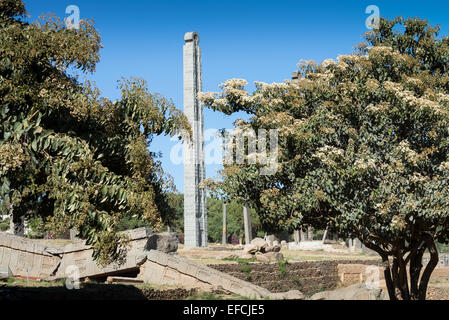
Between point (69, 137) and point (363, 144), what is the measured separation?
9718 millimetres

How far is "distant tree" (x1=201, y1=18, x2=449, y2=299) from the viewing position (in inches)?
575

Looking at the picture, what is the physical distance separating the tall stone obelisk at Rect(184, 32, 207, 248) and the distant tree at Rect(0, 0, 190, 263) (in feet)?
71.2

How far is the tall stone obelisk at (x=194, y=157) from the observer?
109 ft

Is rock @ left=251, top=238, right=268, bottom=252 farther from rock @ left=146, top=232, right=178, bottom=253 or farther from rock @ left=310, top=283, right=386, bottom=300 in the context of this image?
rock @ left=310, top=283, right=386, bottom=300

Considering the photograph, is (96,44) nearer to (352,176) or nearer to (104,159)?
(104,159)

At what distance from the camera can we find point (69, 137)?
8.97 metres

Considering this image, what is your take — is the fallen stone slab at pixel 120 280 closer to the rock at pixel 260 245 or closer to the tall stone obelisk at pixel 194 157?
the rock at pixel 260 245

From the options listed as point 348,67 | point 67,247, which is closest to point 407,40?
point 348,67

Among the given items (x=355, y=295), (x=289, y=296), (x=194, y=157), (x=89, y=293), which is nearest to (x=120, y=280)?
(x=89, y=293)

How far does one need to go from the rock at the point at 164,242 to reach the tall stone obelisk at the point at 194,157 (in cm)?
772

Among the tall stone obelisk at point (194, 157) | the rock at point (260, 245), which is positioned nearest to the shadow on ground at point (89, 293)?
the rock at point (260, 245)

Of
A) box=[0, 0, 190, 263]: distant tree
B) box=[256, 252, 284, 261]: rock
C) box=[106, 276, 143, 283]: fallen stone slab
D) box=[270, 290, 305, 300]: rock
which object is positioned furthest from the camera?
box=[256, 252, 284, 261]: rock

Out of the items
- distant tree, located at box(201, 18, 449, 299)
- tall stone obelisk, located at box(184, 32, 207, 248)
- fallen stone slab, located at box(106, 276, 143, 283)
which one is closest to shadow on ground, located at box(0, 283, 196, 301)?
fallen stone slab, located at box(106, 276, 143, 283)
